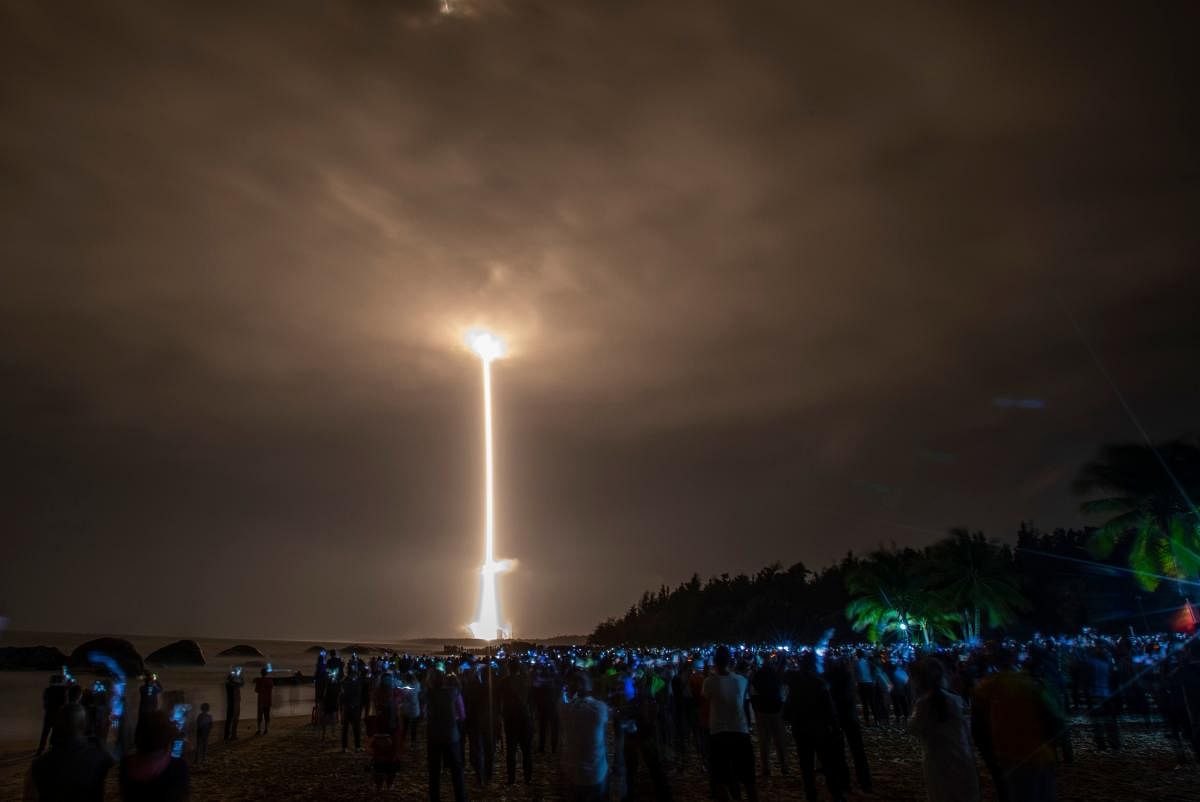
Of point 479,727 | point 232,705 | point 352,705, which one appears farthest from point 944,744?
point 232,705

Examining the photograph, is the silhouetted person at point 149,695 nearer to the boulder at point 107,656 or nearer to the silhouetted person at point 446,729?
the silhouetted person at point 446,729

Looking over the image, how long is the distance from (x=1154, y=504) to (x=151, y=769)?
2083 inches

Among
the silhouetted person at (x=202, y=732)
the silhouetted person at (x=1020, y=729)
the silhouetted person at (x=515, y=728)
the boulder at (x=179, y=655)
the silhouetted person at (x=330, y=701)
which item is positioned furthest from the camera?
the boulder at (x=179, y=655)

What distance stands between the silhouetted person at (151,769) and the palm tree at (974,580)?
225 ft

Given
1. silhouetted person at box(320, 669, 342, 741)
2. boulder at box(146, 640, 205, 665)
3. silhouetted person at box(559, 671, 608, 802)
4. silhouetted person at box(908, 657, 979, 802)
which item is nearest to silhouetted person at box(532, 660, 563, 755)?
silhouetted person at box(320, 669, 342, 741)

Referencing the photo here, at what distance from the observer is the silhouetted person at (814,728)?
10.1 m

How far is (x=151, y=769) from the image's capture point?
4992 millimetres

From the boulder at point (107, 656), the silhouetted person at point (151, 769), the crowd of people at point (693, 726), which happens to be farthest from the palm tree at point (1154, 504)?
the boulder at point (107, 656)

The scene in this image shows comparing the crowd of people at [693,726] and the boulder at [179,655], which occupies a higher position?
the crowd of people at [693,726]

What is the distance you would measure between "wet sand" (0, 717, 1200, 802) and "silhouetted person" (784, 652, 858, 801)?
A: 1.12m

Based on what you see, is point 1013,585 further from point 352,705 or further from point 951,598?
point 352,705

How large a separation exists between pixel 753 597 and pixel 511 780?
122096 millimetres

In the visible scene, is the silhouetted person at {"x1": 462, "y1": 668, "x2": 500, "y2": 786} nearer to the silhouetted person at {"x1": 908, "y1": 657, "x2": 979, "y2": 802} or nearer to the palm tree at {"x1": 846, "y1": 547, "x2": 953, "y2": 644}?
the silhouetted person at {"x1": 908, "y1": 657, "x2": 979, "y2": 802}

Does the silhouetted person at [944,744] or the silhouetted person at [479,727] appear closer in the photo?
the silhouetted person at [944,744]
